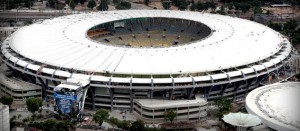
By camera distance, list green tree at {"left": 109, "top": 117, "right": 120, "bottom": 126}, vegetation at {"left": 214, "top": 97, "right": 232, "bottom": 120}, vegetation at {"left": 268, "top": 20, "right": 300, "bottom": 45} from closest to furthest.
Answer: green tree at {"left": 109, "top": 117, "right": 120, "bottom": 126} → vegetation at {"left": 214, "top": 97, "right": 232, "bottom": 120} → vegetation at {"left": 268, "top": 20, "right": 300, "bottom": 45}

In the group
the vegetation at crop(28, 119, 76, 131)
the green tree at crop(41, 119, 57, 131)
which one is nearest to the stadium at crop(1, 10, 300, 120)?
the vegetation at crop(28, 119, 76, 131)

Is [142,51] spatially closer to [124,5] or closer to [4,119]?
[4,119]

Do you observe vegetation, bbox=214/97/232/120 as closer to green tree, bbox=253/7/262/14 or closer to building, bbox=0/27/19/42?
building, bbox=0/27/19/42

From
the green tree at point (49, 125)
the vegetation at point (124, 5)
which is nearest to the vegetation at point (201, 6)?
the vegetation at point (124, 5)

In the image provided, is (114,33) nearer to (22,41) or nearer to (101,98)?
(22,41)

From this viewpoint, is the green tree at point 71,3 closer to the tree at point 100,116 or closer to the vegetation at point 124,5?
the vegetation at point 124,5

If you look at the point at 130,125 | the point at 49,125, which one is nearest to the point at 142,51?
the point at 130,125

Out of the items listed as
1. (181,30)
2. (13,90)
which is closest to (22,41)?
(13,90)
